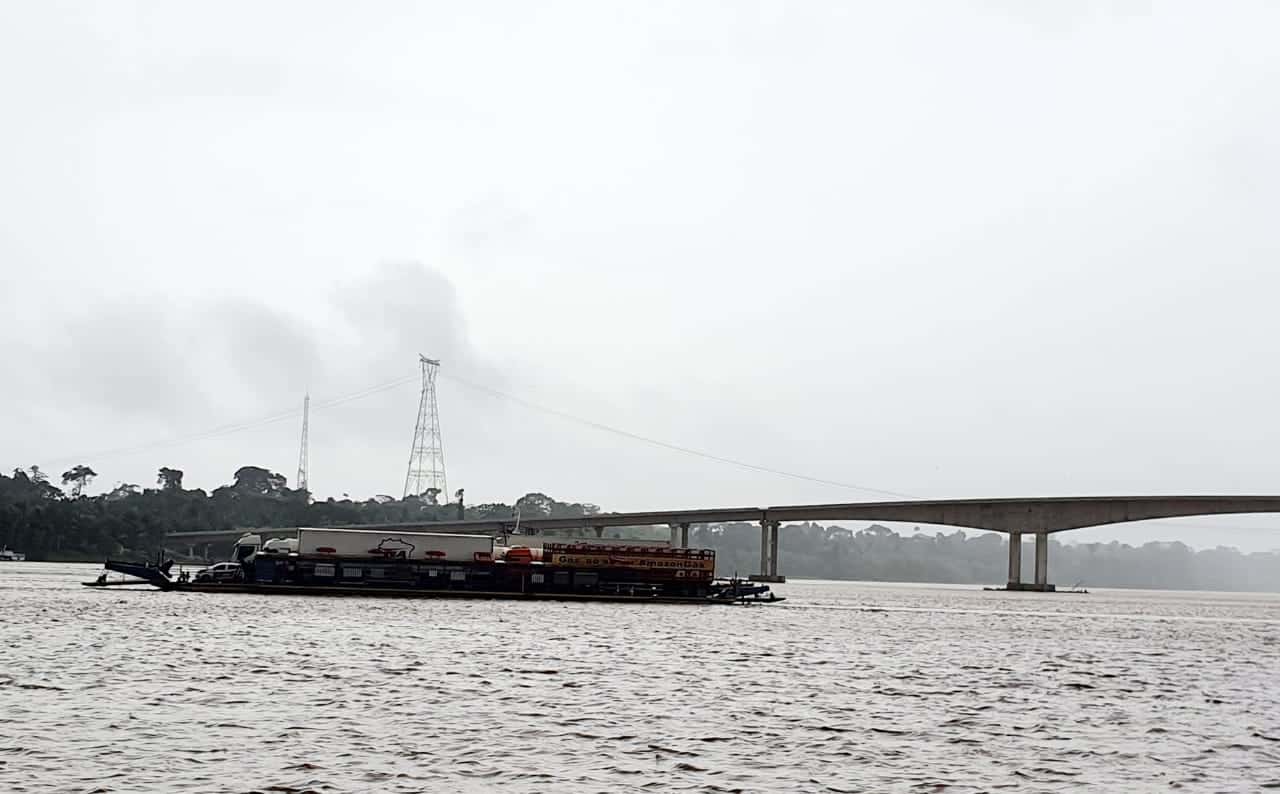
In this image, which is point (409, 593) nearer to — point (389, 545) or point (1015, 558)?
point (389, 545)

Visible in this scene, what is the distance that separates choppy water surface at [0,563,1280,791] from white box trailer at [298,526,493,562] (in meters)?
36.7

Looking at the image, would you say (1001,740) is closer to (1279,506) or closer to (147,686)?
(147,686)

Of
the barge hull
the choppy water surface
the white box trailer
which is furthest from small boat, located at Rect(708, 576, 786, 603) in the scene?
the choppy water surface

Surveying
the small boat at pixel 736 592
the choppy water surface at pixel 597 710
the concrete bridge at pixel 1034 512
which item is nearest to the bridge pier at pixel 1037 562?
the concrete bridge at pixel 1034 512

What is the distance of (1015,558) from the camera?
189125 mm

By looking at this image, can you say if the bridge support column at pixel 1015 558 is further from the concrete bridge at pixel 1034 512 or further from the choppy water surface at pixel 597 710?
the choppy water surface at pixel 597 710

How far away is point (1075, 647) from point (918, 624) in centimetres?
→ 2500

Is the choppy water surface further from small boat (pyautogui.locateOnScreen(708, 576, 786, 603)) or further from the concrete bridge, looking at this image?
the concrete bridge

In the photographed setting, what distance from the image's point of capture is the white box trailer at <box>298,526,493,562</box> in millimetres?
111062

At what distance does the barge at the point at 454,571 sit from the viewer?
110125 mm

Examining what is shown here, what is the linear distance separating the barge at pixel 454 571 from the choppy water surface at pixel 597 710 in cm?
3557

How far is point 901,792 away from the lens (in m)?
25.8

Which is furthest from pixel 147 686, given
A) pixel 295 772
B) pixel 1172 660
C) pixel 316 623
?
pixel 1172 660

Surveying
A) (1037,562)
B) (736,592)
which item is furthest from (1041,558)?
(736,592)
